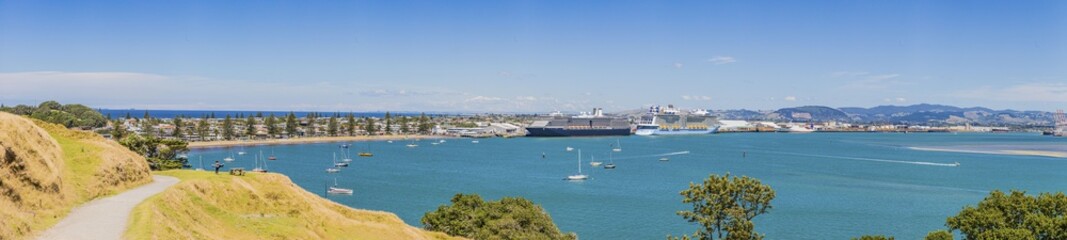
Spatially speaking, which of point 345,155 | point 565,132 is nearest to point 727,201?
point 345,155

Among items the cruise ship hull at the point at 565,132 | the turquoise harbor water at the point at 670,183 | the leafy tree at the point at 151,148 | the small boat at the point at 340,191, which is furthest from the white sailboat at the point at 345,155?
the cruise ship hull at the point at 565,132

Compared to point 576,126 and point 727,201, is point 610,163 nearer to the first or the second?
point 727,201

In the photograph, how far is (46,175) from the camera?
690 inches

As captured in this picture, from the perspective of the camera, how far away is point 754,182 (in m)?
28.2

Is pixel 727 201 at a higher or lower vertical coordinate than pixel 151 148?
lower

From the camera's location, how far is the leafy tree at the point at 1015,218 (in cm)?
2303

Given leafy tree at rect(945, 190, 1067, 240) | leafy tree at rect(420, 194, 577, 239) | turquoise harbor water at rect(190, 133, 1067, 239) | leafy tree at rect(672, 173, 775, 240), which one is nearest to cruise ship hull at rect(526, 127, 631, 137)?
A: turquoise harbor water at rect(190, 133, 1067, 239)

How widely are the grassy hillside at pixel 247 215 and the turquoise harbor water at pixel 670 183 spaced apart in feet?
66.1

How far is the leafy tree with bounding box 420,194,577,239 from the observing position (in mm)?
29344

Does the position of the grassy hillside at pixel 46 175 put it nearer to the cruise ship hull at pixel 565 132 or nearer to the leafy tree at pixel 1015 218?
the leafy tree at pixel 1015 218

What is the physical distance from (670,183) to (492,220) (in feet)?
147

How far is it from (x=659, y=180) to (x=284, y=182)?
176ft

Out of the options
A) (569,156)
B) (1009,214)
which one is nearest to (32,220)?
(1009,214)

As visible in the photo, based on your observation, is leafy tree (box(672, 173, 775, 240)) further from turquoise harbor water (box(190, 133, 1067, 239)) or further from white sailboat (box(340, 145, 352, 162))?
white sailboat (box(340, 145, 352, 162))
